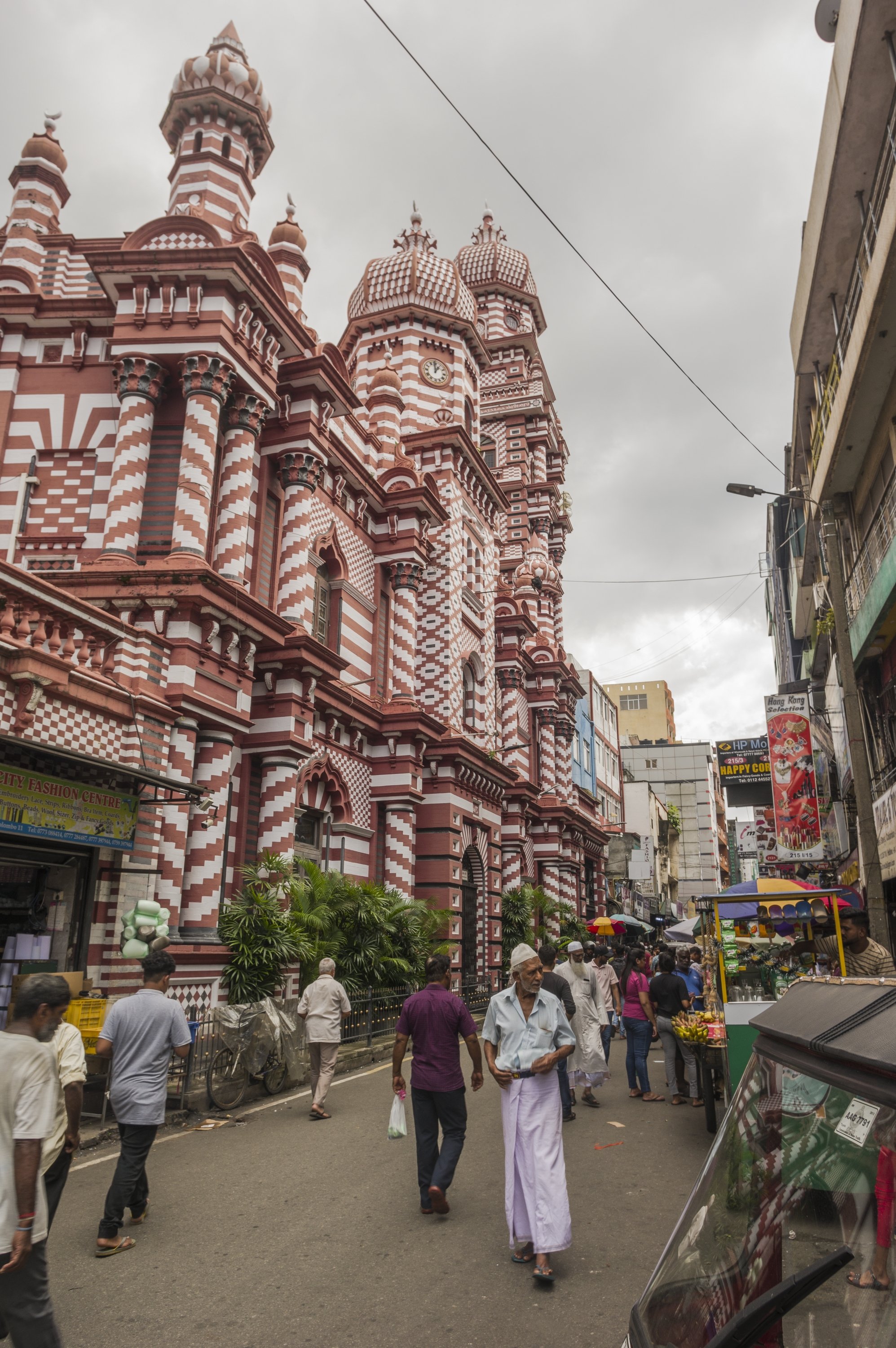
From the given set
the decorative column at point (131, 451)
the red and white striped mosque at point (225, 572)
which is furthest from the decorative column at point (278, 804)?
the decorative column at point (131, 451)

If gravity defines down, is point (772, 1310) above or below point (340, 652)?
below

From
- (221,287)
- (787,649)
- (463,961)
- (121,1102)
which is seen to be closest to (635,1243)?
(121,1102)

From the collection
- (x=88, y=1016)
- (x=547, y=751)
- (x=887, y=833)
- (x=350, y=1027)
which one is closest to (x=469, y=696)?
(x=547, y=751)

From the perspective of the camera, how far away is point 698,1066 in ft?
32.2

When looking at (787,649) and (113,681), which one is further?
(787,649)

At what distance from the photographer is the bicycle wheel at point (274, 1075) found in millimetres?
10945

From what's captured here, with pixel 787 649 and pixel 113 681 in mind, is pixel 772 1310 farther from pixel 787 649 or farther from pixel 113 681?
pixel 787 649

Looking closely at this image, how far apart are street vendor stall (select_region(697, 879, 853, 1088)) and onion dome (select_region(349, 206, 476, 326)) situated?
73.9ft

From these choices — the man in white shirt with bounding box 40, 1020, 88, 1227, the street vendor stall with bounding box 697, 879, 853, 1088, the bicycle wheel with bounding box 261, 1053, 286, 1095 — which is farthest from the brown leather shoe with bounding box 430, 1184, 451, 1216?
the bicycle wheel with bounding box 261, 1053, 286, 1095

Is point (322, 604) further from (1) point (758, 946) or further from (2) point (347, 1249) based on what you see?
(2) point (347, 1249)

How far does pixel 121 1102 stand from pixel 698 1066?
21.0ft

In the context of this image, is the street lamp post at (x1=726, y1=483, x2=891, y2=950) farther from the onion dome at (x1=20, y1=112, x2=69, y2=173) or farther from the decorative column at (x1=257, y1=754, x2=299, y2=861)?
the onion dome at (x1=20, y1=112, x2=69, y2=173)

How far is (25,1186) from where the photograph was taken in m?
3.53

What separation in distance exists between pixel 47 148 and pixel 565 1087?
20.6 m
